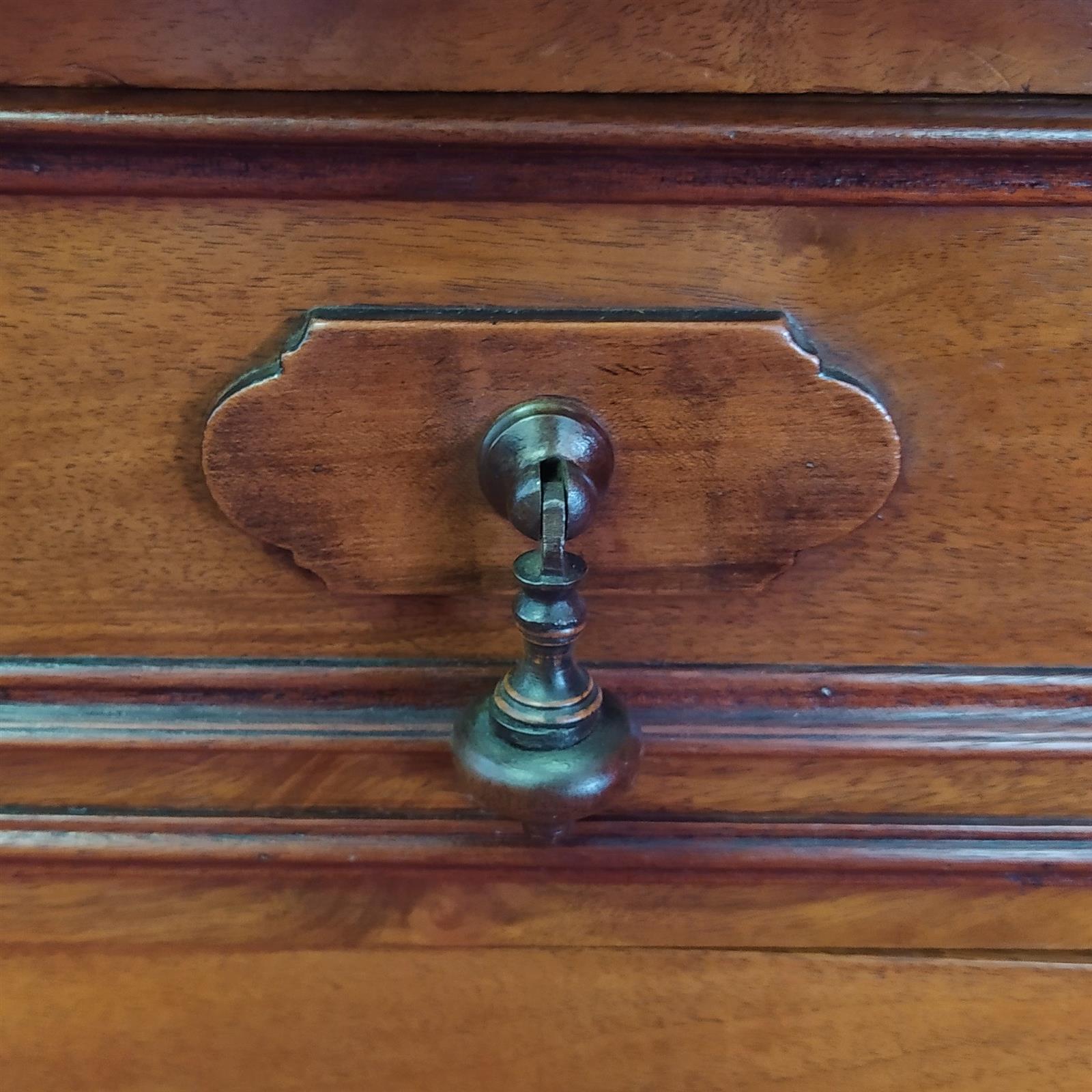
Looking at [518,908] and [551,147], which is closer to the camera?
[551,147]

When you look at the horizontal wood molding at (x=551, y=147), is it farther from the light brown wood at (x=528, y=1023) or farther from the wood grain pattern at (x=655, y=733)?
the light brown wood at (x=528, y=1023)

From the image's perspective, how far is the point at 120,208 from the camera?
0.96 feet

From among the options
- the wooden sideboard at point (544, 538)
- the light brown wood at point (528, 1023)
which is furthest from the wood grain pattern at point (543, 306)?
the light brown wood at point (528, 1023)

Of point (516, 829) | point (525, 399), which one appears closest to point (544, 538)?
point (525, 399)

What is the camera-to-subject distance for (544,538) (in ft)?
0.90

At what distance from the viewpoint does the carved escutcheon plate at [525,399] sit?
0.30 metres

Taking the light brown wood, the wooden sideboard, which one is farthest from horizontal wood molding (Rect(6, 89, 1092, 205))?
the light brown wood

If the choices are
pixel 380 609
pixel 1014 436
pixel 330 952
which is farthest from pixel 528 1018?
pixel 1014 436

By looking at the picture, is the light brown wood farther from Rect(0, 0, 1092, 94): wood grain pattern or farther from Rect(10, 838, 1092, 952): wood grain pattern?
Rect(0, 0, 1092, 94): wood grain pattern

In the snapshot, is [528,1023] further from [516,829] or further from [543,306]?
[543,306]

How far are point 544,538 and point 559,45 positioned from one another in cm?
13

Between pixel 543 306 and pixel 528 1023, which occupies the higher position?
pixel 543 306

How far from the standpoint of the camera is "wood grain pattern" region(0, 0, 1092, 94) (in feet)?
0.89

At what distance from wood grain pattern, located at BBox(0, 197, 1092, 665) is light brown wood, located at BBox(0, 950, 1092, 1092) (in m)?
0.14
